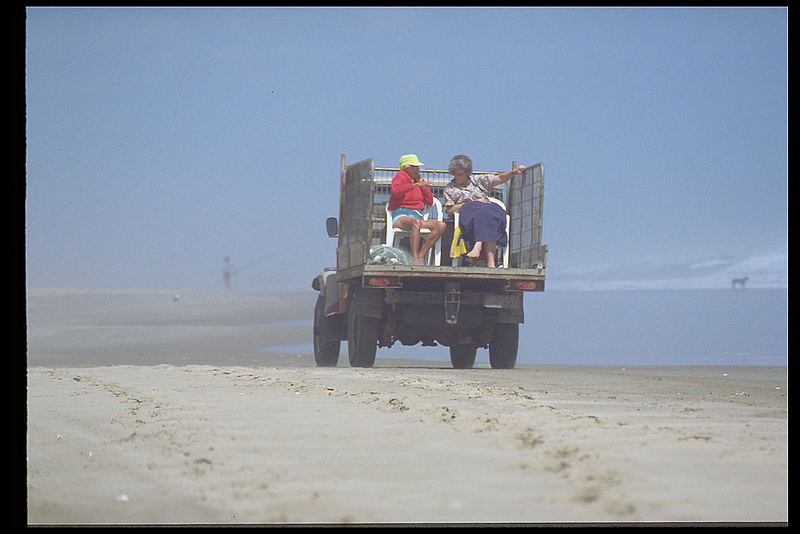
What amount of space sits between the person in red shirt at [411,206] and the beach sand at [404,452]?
106 inches

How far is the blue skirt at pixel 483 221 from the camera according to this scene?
1260 cm

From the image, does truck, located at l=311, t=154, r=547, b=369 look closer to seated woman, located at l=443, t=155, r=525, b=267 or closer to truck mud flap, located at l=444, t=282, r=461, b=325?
truck mud flap, located at l=444, t=282, r=461, b=325

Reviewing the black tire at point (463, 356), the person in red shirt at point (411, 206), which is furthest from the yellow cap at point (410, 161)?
the black tire at point (463, 356)

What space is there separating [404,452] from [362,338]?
755cm

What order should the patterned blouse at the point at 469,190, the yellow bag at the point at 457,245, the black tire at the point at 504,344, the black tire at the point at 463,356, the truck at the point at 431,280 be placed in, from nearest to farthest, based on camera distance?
the truck at the point at 431,280, the patterned blouse at the point at 469,190, the yellow bag at the point at 457,245, the black tire at the point at 504,344, the black tire at the point at 463,356

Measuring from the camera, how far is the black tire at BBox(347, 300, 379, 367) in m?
13.1

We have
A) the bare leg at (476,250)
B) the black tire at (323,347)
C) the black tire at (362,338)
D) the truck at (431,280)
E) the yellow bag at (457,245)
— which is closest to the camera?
the truck at (431,280)

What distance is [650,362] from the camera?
699 inches

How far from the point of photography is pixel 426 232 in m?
12.9

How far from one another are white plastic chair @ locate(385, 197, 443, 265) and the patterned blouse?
0.42ft

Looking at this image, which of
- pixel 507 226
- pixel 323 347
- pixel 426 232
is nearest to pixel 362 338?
pixel 426 232

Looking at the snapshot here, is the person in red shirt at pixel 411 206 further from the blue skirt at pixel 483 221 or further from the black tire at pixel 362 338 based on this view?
the black tire at pixel 362 338
